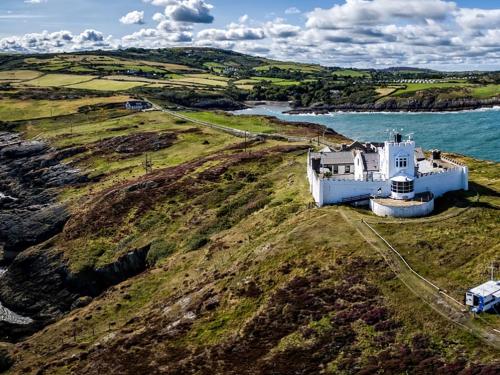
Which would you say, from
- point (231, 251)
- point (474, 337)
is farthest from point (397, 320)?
point (231, 251)

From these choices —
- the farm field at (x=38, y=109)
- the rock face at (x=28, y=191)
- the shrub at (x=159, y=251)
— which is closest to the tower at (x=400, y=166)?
the shrub at (x=159, y=251)

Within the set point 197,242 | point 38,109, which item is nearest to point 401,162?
point 197,242

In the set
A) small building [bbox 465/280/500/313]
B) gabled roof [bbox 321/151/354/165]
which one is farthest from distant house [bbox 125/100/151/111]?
small building [bbox 465/280/500/313]

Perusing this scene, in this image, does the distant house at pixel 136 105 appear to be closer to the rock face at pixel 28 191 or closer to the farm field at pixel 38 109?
the farm field at pixel 38 109

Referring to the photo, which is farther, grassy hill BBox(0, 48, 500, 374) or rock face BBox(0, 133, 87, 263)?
rock face BBox(0, 133, 87, 263)

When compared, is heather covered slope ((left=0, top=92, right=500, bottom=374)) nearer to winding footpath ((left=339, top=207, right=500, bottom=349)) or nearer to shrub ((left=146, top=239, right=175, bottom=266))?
shrub ((left=146, top=239, right=175, bottom=266))

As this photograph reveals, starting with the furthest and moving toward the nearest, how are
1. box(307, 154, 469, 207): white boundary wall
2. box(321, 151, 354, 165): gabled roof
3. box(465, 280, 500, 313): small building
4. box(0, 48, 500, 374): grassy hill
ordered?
box(321, 151, 354, 165): gabled roof → box(307, 154, 469, 207): white boundary wall → box(465, 280, 500, 313): small building → box(0, 48, 500, 374): grassy hill

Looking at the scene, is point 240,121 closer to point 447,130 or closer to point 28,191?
point 28,191
